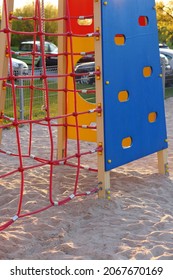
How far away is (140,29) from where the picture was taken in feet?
16.7

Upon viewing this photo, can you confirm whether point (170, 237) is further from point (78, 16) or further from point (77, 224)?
point (78, 16)

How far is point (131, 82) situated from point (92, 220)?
142 cm

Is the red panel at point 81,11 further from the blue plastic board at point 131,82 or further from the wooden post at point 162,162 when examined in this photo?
the wooden post at point 162,162

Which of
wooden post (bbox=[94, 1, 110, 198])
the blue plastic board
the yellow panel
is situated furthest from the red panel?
wooden post (bbox=[94, 1, 110, 198])

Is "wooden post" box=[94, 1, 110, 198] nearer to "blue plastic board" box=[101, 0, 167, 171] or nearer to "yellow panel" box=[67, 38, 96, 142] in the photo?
"blue plastic board" box=[101, 0, 167, 171]

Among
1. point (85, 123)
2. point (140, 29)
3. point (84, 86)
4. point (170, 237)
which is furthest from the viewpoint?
point (84, 86)

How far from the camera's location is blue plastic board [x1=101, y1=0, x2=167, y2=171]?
15.3 ft

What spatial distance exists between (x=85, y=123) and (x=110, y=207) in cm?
145

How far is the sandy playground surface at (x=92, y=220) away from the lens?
11.9 ft

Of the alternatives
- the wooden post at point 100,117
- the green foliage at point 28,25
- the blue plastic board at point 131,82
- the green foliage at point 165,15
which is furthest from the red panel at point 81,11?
the green foliage at point 28,25

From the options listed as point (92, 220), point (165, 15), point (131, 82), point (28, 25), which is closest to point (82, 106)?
point (131, 82)

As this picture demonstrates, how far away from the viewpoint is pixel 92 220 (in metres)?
4.22
